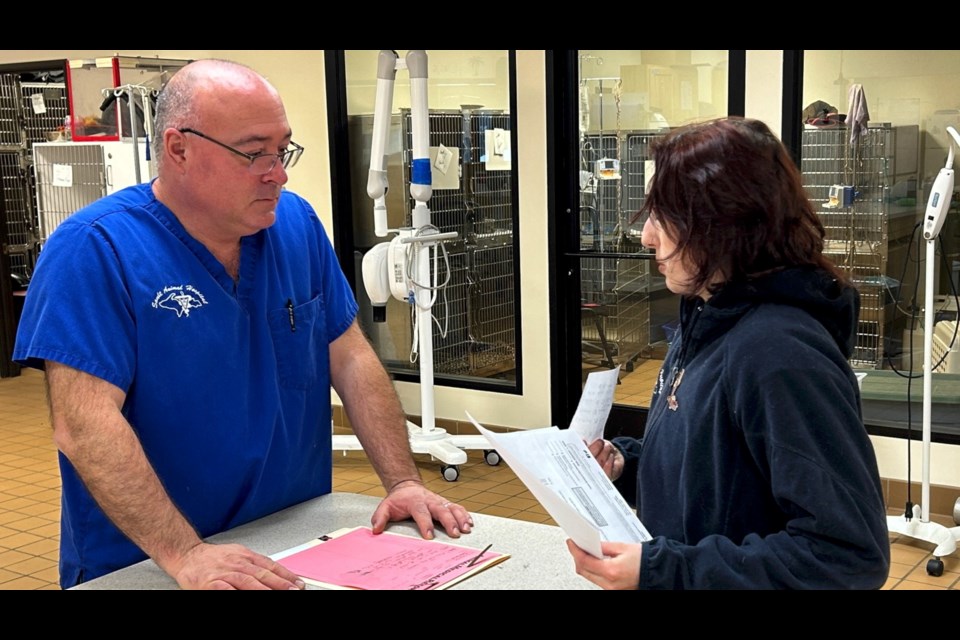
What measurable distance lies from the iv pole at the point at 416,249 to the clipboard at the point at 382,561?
3203 mm

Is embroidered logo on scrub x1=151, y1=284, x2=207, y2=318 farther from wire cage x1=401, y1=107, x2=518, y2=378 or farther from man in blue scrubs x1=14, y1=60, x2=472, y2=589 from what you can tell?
wire cage x1=401, y1=107, x2=518, y2=378

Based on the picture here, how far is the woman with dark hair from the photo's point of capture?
122 cm

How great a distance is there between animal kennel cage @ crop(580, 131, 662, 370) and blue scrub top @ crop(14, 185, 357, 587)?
3459 mm

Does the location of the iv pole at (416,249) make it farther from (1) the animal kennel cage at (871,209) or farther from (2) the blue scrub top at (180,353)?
(2) the blue scrub top at (180,353)

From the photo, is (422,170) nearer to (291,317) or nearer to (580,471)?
(291,317)

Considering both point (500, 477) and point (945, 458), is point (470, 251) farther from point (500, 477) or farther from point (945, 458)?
point (945, 458)

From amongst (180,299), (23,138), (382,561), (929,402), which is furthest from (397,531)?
(23,138)

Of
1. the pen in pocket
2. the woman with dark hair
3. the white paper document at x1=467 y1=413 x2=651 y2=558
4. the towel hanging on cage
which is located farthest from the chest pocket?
the towel hanging on cage

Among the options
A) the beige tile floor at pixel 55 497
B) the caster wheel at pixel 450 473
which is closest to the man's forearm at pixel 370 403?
the beige tile floor at pixel 55 497

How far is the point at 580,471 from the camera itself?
61.8 inches

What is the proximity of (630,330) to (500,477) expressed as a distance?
1.12 metres

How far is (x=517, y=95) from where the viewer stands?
17.4ft

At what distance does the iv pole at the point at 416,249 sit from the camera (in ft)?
15.7

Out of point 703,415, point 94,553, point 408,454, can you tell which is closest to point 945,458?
point 408,454
